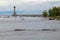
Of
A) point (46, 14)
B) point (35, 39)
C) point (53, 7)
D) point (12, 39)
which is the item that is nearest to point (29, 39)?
point (35, 39)

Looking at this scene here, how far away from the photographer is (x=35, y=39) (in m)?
11.9

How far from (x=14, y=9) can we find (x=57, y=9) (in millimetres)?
28771

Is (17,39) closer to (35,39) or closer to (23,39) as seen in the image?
(23,39)

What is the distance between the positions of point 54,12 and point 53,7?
4.45 m

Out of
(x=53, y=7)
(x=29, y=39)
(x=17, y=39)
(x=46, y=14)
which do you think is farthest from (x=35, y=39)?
(x=46, y=14)

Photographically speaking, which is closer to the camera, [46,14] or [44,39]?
[44,39]

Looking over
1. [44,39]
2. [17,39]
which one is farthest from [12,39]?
[44,39]

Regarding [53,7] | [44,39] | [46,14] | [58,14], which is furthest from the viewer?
[46,14]

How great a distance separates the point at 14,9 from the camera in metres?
97.5

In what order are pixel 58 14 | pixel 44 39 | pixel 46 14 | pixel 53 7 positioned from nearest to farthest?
pixel 44 39 < pixel 58 14 < pixel 53 7 < pixel 46 14

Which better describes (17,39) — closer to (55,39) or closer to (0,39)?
(0,39)

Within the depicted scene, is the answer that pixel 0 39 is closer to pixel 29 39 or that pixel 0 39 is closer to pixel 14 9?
pixel 29 39

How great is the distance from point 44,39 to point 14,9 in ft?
283

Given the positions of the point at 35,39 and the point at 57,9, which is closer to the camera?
the point at 35,39
